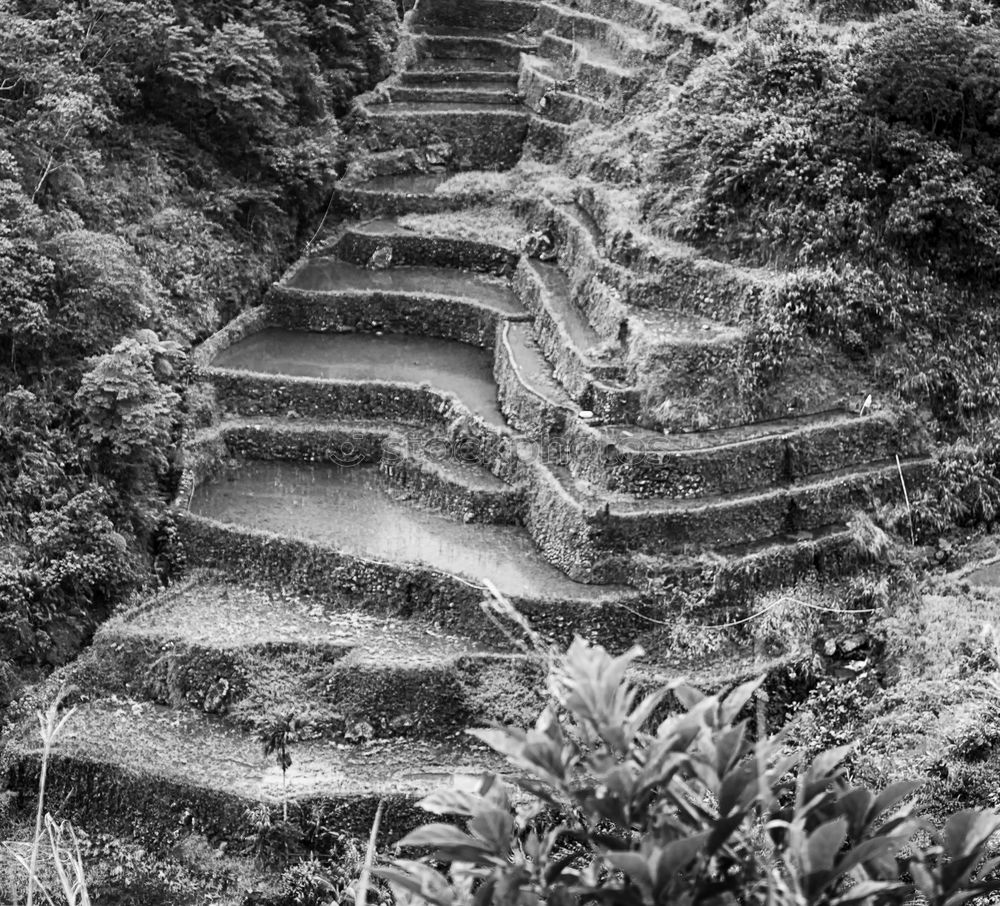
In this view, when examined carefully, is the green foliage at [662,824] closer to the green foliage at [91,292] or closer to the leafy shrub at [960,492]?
the leafy shrub at [960,492]

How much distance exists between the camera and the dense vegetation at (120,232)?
474 inches

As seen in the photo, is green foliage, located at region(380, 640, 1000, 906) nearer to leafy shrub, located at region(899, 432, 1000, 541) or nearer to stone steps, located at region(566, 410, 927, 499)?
stone steps, located at region(566, 410, 927, 499)

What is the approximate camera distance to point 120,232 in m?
14.1

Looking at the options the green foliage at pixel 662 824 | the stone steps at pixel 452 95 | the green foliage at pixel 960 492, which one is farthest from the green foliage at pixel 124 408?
the green foliage at pixel 662 824

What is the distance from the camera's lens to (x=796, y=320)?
1288 centimetres

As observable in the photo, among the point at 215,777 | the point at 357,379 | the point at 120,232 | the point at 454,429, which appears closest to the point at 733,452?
the point at 454,429

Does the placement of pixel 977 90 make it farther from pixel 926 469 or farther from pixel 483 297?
pixel 483 297

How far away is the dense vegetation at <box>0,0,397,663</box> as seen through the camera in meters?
12.0

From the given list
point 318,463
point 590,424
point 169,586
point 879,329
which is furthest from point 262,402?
point 879,329

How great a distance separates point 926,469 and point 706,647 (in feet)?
9.81

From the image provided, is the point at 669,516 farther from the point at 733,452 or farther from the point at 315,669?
the point at 315,669

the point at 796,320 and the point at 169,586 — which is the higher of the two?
the point at 796,320

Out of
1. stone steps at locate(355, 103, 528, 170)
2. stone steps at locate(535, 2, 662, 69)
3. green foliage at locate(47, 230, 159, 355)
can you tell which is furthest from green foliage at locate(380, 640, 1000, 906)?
stone steps at locate(355, 103, 528, 170)

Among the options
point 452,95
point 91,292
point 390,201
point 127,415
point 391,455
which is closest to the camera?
point 127,415
